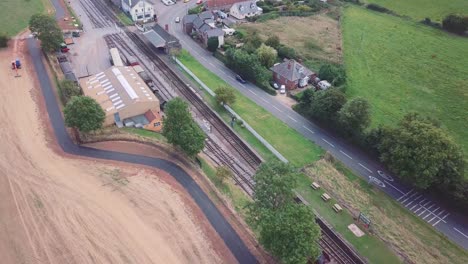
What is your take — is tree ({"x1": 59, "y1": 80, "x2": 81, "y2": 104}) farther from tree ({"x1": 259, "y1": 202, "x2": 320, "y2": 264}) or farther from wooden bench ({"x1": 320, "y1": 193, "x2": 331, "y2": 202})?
wooden bench ({"x1": 320, "y1": 193, "x2": 331, "y2": 202})

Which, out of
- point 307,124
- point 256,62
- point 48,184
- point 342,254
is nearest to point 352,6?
point 256,62

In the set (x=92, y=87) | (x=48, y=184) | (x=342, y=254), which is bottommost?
(x=342, y=254)

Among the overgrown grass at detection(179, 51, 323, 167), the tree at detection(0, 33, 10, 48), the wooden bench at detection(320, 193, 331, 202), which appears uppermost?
the tree at detection(0, 33, 10, 48)

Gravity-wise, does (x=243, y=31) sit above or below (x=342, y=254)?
above

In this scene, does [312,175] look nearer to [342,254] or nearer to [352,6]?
[342,254]

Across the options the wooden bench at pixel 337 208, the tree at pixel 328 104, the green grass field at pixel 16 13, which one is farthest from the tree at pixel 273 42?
the green grass field at pixel 16 13

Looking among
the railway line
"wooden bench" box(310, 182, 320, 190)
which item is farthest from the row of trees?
"wooden bench" box(310, 182, 320, 190)
